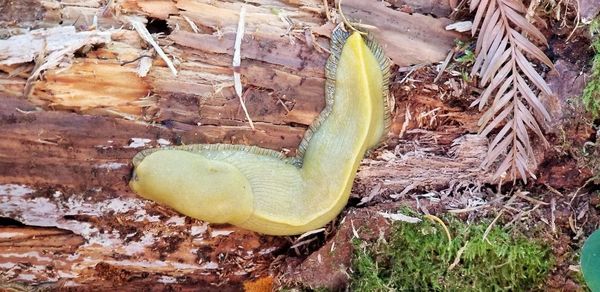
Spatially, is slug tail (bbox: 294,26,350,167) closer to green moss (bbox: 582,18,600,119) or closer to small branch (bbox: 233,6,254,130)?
small branch (bbox: 233,6,254,130)

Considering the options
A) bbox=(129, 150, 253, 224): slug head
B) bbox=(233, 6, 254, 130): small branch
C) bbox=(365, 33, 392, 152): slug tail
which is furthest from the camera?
bbox=(365, 33, 392, 152): slug tail

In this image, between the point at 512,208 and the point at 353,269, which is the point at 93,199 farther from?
the point at 512,208

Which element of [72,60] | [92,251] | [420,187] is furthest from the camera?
[420,187]

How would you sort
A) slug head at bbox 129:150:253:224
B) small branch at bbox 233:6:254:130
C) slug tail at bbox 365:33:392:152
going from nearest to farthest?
slug head at bbox 129:150:253:224
small branch at bbox 233:6:254:130
slug tail at bbox 365:33:392:152

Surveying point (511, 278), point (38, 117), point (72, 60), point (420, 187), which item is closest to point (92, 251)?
point (38, 117)

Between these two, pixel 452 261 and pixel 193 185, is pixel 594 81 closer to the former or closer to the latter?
pixel 452 261

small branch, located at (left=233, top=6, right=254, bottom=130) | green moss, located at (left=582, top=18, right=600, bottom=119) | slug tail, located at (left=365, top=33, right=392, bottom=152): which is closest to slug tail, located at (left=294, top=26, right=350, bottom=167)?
slug tail, located at (left=365, top=33, right=392, bottom=152)
